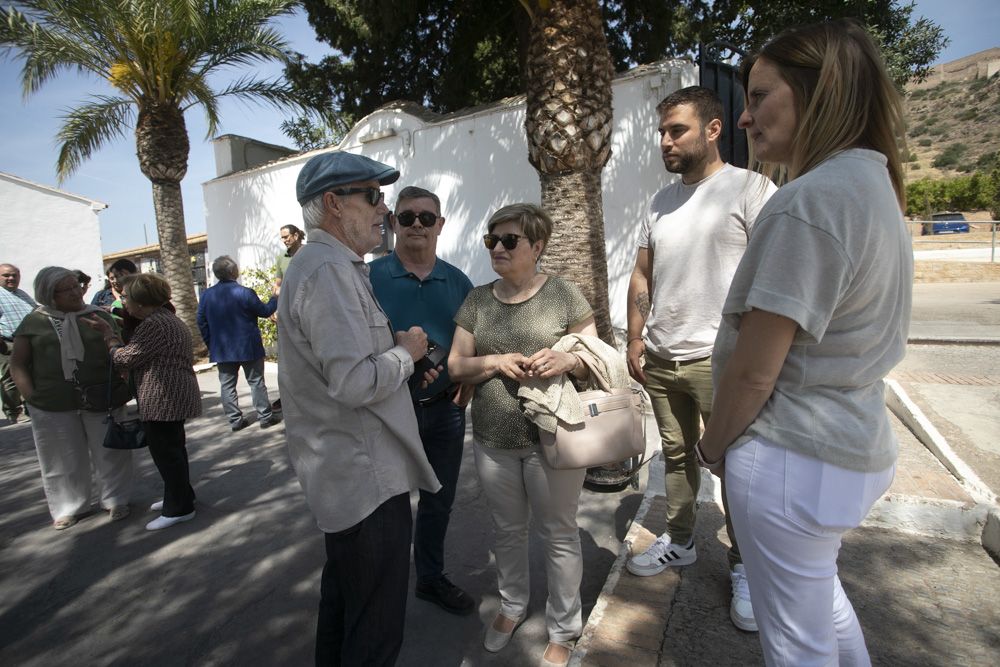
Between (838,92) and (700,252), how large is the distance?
1273 mm

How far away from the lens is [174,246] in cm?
1116

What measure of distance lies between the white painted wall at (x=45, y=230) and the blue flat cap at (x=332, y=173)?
25.3 metres

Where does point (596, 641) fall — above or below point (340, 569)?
below

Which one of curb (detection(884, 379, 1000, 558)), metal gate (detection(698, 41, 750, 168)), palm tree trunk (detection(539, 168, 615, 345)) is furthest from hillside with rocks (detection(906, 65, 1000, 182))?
curb (detection(884, 379, 1000, 558))

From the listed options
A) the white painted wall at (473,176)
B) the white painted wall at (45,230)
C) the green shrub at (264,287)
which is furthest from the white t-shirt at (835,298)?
the white painted wall at (45,230)

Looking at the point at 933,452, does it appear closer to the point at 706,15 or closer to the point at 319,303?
the point at 319,303

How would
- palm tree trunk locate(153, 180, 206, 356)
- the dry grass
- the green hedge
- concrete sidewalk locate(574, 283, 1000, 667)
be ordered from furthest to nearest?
the green hedge
the dry grass
palm tree trunk locate(153, 180, 206, 356)
concrete sidewalk locate(574, 283, 1000, 667)

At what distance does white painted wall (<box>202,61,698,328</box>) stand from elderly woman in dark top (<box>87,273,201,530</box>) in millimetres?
5725

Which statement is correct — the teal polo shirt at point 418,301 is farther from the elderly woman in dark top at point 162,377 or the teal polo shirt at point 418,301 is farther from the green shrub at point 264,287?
the green shrub at point 264,287

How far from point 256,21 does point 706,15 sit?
9303mm

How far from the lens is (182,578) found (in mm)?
3439

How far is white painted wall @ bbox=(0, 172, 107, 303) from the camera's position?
22391 millimetres

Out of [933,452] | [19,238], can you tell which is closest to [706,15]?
[933,452]

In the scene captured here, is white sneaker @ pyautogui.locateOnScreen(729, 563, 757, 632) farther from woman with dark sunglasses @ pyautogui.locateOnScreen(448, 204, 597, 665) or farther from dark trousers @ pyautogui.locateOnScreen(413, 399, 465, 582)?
dark trousers @ pyautogui.locateOnScreen(413, 399, 465, 582)
